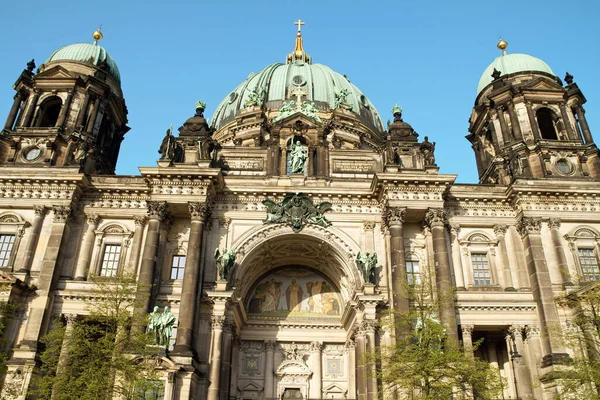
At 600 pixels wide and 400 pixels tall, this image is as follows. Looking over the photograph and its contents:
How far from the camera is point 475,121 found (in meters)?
37.4

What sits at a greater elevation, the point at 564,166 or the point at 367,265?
the point at 564,166

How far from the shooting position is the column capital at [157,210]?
27688 millimetres

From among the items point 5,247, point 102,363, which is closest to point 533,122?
point 102,363

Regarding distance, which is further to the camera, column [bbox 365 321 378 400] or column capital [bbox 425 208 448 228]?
column capital [bbox 425 208 448 228]

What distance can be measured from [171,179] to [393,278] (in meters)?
12.8

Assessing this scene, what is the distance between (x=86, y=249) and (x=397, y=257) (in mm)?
16532

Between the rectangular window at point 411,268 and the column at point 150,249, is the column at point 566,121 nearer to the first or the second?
the rectangular window at point 411,268

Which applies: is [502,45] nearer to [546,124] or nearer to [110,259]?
[546,124]

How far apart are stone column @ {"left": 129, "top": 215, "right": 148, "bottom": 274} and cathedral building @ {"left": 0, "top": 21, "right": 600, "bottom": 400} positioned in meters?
0.16

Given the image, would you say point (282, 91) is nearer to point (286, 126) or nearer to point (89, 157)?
point (286, 126)

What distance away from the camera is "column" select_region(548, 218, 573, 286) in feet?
89.4

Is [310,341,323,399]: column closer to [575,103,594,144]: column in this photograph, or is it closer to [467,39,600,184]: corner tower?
[467,39,600,184]: corner tower

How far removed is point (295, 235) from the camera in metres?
29.2

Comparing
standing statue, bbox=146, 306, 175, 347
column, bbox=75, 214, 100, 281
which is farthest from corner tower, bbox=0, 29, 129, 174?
standing statue, bbox=146, 306, 175, 347
